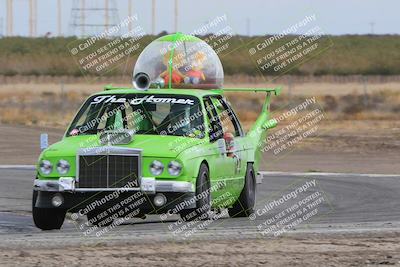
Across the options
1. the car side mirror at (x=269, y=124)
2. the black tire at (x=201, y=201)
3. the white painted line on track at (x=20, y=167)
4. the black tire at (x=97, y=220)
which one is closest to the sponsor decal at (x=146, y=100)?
the black tire at (x=201, y=201)

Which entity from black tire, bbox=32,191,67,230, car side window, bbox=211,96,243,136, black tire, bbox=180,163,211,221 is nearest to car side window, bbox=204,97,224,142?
car side window, bbox=211,96,243,136

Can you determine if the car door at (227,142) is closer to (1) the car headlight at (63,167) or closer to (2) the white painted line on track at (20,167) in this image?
(1) the car headlight at (63,167)

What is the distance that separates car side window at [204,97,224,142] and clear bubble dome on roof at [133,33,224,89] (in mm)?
1786

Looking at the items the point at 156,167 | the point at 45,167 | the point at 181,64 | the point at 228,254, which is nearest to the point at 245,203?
the point at 181,64

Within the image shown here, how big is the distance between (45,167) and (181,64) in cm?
449

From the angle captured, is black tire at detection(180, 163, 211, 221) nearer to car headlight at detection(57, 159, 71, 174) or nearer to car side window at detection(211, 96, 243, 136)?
car headlight at detection(57, 159, 71, 174)

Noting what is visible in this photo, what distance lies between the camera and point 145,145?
14586 millimetres

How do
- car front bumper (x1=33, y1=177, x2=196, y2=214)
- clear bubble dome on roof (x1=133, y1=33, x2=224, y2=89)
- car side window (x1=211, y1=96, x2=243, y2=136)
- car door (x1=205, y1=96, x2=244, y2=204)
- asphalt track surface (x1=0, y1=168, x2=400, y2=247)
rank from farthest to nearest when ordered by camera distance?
clear bubble dome on roof (x1=133, y1=33, x2=224, y2=89) < car side window (x1=211, y1=96, x2=243, y2=136) < car door (x1=205, y1=96, x2=244, y2=204) < car front bumper (x1=33, y1=177, x2=196, y2=214) < asphalt track surface (x1=0, y1=168, x2=400, y2=247)

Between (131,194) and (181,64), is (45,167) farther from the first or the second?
(181,64)

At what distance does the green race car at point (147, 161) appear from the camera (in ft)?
47.0

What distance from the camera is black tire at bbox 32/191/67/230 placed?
1465 centimetres

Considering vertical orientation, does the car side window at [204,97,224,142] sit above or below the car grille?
above

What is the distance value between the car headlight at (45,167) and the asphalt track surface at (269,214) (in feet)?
2.37

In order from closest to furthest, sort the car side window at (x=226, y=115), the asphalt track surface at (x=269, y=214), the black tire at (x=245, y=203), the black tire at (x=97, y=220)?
the asphalt track surface at (x=269, y=214) → the black tire at (x=97, y=220) → the black tire at (x=245, y=203) → the car side window at (x=226, y=115)
